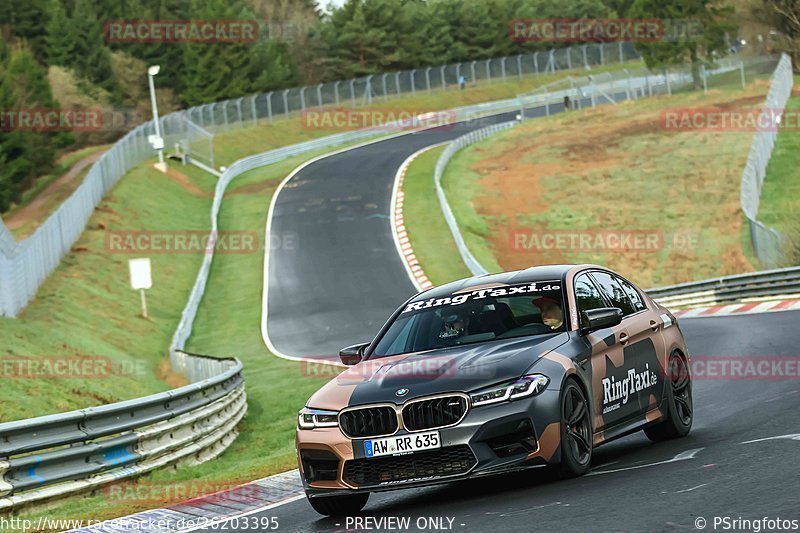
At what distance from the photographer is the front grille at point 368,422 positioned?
27.7ft

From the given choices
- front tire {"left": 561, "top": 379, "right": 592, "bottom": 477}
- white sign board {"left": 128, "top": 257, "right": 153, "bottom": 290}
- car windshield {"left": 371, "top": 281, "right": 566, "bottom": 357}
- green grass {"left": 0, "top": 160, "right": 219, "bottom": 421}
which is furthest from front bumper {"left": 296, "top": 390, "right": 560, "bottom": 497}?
white sign board {"left": 128, "top": 257, "right": 153, "bottom": 290}

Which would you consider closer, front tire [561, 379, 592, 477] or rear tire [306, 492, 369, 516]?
front tire [561, 379, 592, 477]

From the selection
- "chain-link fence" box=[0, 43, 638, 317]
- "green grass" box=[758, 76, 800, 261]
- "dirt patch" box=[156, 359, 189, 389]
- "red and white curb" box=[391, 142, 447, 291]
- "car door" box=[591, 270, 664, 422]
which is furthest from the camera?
"green grass" box=[758, 76, 800, 261]

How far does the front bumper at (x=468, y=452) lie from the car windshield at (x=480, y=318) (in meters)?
1.14

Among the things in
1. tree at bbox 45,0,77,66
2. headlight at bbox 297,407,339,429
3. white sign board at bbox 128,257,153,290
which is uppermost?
tree at bbox 45,0,77,66

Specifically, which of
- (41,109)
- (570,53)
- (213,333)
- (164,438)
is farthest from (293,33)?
(164,438)

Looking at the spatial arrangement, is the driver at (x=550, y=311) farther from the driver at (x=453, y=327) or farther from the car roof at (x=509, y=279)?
the driver at (x=453, y=327)

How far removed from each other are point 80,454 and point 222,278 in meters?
32.2

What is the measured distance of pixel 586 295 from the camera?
10.1 meters

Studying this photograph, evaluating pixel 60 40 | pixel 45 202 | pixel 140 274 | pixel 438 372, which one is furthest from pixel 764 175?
pixel 60 40

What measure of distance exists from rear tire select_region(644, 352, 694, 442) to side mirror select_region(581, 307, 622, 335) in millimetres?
1603

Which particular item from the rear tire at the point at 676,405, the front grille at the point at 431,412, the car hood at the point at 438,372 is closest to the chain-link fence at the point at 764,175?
the rear tire at the point at 676,405

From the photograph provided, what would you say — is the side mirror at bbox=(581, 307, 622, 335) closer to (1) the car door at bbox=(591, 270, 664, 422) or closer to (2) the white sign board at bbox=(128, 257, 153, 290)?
(1) the car door at bbox=(591, 270, 664, 422)

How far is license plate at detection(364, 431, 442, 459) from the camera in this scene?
8320 millimetres
